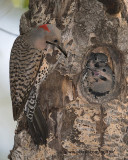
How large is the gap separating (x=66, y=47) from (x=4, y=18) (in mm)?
1277

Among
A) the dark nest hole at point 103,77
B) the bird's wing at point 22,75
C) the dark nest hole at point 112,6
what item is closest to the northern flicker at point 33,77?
the bird's wing at point 22,75

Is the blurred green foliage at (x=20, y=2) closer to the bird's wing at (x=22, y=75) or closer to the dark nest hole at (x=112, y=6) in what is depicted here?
the bird's wing at (x=22, y=75)

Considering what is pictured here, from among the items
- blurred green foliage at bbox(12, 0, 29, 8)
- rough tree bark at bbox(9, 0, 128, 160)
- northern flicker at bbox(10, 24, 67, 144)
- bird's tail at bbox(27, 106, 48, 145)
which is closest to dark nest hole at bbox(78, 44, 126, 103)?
rough tree bark at bbox(9, 0, 128, 160)

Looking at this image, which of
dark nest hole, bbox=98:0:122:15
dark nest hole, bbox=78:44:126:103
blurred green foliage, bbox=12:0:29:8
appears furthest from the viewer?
blurred green foliage, bbox=12:0:29:8

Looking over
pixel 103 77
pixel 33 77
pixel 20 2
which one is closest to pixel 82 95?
pixel 103 77

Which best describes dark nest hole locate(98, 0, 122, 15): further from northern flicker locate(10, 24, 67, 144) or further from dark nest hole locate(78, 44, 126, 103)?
northern flicker locate(10, 24, 67, 144)

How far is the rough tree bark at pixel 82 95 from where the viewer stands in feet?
8.59

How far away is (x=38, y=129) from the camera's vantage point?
9.27ft

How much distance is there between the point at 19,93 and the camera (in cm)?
278

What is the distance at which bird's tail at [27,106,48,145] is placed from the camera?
2.76 meters

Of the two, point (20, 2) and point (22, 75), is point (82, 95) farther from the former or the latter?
point (20, 2)

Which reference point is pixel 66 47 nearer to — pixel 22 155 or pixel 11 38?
pixel 22 155

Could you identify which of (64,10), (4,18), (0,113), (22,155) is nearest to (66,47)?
(64,10)

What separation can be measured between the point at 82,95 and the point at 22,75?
53 centimetres
